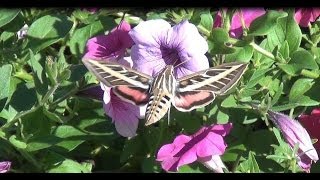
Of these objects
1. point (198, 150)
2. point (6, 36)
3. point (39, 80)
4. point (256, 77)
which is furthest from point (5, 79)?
point (256, 77)

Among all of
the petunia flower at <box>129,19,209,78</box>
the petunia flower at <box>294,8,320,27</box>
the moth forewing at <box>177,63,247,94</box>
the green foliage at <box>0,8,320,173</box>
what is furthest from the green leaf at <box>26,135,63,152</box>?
the petunia flower at <box>294,8,320,27</box>

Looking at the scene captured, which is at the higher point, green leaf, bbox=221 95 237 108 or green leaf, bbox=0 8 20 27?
green leaf, bbox=0 8 20 27

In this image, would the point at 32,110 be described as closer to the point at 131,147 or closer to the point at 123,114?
the point at 123,114

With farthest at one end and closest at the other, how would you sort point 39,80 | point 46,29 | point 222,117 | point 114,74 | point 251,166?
1. point 46,29
2. point 222,117
3. point 39,80
4. point 251,166
5. point 114,74

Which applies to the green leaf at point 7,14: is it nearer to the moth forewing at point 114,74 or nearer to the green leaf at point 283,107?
the moth forewing at point 114,74

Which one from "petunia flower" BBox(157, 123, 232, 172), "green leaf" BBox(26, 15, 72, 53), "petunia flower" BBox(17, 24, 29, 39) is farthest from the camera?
"petunia flower" BBox(17, 24, 29, 39)

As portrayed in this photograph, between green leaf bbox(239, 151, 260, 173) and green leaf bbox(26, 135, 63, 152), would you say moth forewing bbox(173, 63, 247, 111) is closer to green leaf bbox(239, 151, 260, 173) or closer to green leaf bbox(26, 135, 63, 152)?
green leaf bbox(239, 151, 260, 173)

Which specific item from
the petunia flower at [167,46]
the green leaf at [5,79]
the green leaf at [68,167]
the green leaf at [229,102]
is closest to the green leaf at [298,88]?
the green leaf at [229,102]
